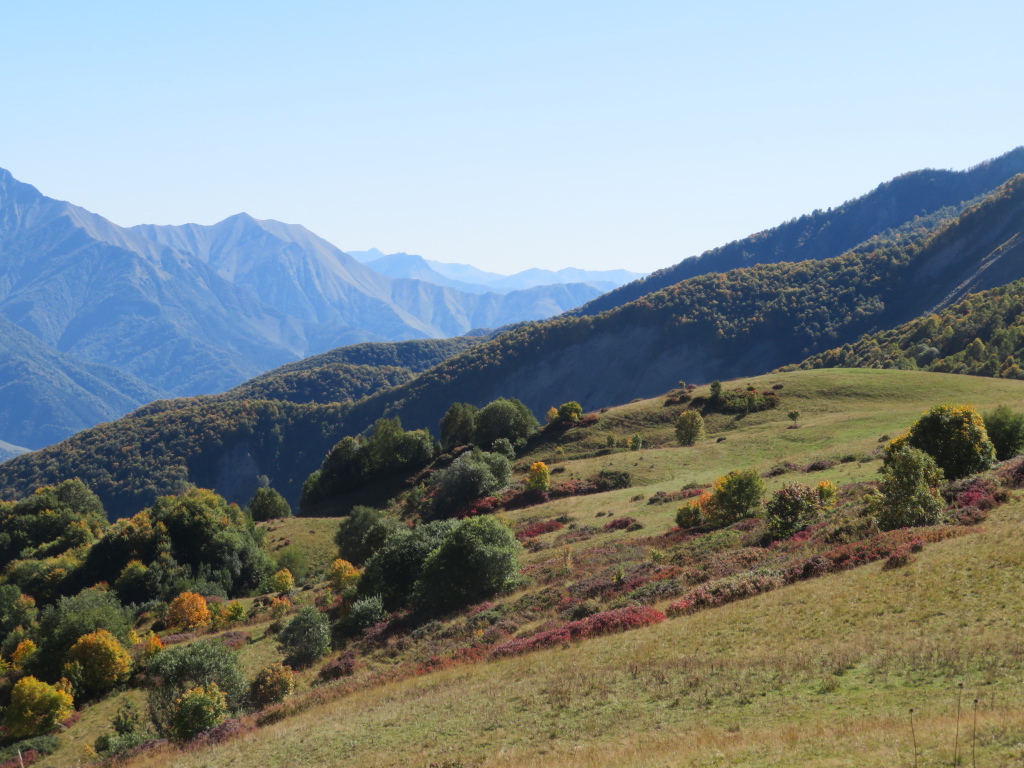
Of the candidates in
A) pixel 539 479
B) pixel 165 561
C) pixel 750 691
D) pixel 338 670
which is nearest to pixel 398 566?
pixel 338 670

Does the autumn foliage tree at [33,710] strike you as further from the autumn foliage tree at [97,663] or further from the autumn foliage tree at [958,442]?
the autumn foliage tree at [958,442]

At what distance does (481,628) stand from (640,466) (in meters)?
37.1

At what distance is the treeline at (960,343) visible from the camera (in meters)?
107

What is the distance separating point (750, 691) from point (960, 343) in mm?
140974

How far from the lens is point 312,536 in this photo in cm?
8050

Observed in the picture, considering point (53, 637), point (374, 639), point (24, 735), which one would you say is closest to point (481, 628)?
point (374, 639)

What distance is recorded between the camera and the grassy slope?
1285 centimetres

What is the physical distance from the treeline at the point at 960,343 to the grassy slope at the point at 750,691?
325 ft

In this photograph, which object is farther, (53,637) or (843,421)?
(843,421)

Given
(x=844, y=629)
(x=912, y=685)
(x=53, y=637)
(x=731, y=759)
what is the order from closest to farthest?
(x=731, y=759) < (x=912, y=685) < (x=844, y=629) < (x=53, y=637)

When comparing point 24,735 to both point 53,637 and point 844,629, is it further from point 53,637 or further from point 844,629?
point 844,629

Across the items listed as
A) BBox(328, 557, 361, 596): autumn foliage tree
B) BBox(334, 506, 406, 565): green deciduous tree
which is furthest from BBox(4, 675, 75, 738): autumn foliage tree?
BBox(334, 506, 406, 565): green deciduous tree

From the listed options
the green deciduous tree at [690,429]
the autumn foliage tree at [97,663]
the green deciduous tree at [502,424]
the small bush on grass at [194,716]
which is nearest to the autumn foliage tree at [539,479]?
the green deciduous tree at [690,429]

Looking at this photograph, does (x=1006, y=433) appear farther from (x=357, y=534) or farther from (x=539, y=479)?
(x=357, y=534)
